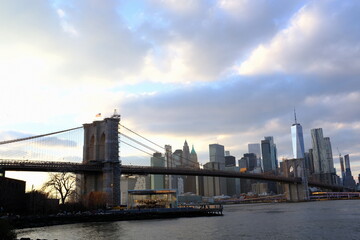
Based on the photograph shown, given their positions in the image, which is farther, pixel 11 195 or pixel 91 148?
pixel 91 148

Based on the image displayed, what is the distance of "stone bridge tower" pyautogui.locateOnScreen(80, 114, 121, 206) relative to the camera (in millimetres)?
78875

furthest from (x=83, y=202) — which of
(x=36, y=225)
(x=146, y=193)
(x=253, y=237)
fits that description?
(x=253, y=237)

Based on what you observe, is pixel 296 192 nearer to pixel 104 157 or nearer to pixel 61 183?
pixel 104 157

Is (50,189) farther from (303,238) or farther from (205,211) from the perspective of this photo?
(303,238)

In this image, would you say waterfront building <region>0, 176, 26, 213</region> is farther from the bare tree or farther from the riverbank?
the bare tree

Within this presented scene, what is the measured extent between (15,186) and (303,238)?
150 ft

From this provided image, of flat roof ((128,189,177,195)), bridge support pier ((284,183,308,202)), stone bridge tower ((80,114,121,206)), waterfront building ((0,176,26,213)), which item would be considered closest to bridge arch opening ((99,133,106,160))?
stone bridge tower ((80,114,121,206))

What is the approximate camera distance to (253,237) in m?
35.9

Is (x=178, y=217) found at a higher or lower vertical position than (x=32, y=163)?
lower

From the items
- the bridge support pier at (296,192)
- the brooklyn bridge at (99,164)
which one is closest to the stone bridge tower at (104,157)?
the brooklyn bridge at (99,164)

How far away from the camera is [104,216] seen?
62.7 metres

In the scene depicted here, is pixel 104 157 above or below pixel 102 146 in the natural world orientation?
below

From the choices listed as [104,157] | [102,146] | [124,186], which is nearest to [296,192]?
[124,186]

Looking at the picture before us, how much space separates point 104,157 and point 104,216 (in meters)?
22.2
